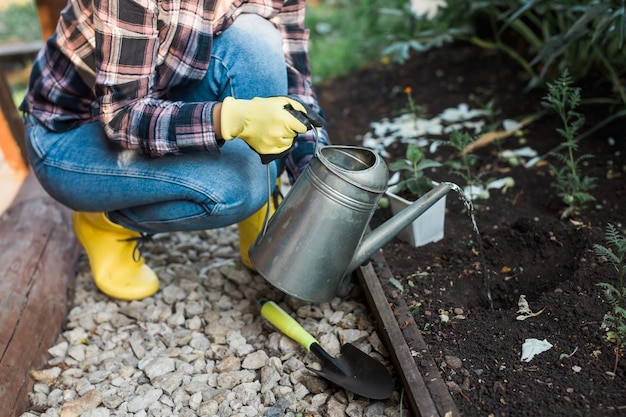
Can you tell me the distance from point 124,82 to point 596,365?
116cm

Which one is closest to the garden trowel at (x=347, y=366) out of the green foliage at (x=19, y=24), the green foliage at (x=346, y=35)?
the green foliage at (x=346, y=35)

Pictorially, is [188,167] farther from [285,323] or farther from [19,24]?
[19,24]

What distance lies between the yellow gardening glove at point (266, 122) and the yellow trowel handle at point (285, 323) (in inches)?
17.0

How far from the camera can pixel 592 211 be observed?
6.06ft

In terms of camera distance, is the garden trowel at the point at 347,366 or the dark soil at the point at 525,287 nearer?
the dark soil at the point at 525,287

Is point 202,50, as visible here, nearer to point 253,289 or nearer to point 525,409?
point 253,289

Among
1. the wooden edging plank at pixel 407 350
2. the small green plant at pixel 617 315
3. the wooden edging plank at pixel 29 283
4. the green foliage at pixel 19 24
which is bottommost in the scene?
the green foliage at pixel 19 24

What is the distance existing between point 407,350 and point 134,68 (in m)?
0.86

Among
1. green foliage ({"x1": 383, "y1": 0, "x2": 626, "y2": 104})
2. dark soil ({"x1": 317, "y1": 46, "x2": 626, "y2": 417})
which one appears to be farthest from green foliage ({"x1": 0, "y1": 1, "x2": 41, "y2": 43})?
dark soil ({"x1": 317, "y1": 46, "x2": 626, "y2": 417})

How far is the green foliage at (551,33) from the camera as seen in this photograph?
Answer: 188 centimetres

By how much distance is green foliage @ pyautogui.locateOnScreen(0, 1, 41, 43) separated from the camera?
4266 millimetres

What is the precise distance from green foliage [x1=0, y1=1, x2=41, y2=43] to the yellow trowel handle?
3.28m

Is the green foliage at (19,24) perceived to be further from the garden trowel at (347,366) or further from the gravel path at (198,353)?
the garden trowel at (347,366)

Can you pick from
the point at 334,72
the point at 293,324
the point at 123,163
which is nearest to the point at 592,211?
the point at 293,324
